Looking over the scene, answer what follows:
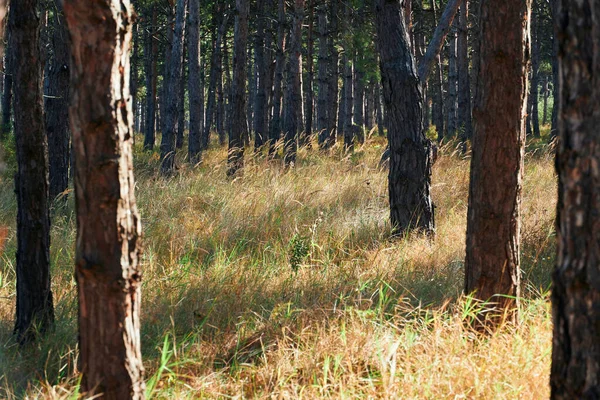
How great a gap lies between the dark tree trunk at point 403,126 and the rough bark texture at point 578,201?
438cm

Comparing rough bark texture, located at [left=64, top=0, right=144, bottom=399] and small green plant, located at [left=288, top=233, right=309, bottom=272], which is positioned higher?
rough bark texture, located at [left=64, top=0, right=144, bottom=399]

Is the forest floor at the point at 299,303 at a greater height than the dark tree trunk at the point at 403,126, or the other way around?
the dark tree trunk at the point at 403,126

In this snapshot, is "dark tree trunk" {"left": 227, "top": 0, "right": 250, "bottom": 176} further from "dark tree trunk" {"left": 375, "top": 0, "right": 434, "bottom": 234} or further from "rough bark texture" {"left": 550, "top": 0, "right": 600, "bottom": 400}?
"rough bark texture" {"left": 550, "top": 0, "right": 600, "bottom": 400}

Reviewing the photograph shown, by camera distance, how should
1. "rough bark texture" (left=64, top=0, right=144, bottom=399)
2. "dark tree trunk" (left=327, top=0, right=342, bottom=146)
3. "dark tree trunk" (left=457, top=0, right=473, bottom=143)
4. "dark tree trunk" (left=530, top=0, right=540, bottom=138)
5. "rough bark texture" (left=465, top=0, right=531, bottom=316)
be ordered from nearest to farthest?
"rough bark texture" (left=64, top=0, right=144, bottom=399), "rough bark texture" (left=465, top=0, right=531, bottom=316), "dark tree trunk" (left=457, top=0, right=473, bottom=143), "dark tree trunk" (left=327, top=0, right=342, bottom=146), "dark tree trunk" (left=530, top=0, right=540, bottom=138)

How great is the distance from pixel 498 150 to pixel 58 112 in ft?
18.8

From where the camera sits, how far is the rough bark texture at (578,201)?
1787 millimetres

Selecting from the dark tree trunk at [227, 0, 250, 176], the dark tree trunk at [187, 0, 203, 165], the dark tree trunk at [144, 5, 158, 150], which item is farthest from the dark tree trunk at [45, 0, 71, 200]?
the dark tree trunk at [144, 5, 158, 150]

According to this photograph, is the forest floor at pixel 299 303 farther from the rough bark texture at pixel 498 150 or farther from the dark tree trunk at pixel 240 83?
the dark tree trunk at pixel 240 83

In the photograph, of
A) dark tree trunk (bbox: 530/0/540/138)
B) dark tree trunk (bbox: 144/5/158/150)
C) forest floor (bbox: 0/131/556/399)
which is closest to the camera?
forest floor (bbox: 0/131/556/399)

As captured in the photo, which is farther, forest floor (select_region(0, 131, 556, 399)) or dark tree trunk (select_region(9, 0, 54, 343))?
dark tree trunk (select_region(9, 0, 54, 343))

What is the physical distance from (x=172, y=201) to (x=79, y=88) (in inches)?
192

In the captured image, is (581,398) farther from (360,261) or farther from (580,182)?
(360,261)

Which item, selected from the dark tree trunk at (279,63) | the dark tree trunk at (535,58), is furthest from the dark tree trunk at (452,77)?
the dark tree trunk at (279,63)

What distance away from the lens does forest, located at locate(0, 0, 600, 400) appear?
6.41 ft
